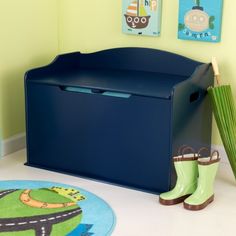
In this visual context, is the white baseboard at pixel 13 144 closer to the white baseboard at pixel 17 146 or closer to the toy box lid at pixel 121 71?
the white baseboard at pixel 17 146

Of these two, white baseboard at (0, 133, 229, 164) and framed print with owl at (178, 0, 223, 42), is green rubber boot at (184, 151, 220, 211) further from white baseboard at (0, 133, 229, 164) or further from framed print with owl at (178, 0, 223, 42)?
framed print with owl at (178, 0, 223, 42)

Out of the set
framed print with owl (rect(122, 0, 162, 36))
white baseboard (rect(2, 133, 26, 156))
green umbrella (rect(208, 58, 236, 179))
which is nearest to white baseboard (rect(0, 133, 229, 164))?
white baseboard (rect(2, 133, 26, 156))

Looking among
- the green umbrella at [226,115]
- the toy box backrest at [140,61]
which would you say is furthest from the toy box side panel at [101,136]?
the toy box backrest at [140,61]

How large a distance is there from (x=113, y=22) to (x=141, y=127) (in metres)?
0.74

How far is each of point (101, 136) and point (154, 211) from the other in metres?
0.42

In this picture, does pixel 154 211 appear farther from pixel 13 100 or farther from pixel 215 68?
pixel 13 100

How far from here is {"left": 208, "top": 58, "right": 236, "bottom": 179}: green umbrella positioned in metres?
2.22

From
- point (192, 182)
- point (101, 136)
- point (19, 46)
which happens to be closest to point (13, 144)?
point (19, 46)

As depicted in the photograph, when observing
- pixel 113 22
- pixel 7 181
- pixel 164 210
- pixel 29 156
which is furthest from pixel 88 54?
pixel 164 210

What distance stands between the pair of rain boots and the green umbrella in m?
0.20

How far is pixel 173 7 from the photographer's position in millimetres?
2439

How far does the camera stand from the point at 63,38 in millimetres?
2770

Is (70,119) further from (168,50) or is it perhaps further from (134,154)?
(168,50)

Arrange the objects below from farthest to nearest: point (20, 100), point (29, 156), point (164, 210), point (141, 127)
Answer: point (20, 100) < point (29, 156) < point (141, 127) < point (164, 210)
